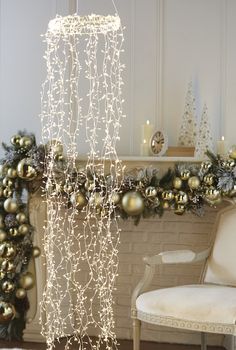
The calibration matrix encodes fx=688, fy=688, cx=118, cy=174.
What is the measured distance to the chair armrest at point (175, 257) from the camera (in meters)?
3.60

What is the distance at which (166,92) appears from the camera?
165 inches

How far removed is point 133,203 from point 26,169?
660 mm

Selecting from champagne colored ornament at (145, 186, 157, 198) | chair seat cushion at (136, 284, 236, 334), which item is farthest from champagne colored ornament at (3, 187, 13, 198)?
chair seat cushion at (136, 284, 236, 334)

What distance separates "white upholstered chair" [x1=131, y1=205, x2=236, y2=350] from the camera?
3201 mm

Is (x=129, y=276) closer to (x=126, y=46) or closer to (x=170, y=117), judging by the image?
(x=170, y=117)

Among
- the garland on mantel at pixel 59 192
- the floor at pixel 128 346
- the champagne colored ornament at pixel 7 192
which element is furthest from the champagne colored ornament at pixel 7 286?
the champagne colored ornament at pixel 7 192

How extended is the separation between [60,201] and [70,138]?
42cm

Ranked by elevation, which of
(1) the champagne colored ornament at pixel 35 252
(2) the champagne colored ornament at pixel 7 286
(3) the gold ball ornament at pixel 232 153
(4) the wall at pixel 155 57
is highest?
(4) the wall at pixel 155 57

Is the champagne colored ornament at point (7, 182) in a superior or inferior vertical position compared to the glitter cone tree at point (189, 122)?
inferior

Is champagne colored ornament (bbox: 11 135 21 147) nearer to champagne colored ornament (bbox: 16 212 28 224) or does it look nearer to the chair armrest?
champagne colored ornament (bbox: 16 212 28 224)

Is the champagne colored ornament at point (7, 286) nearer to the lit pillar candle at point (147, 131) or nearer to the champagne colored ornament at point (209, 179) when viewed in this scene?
the lit pillar candle at point (147, 131)

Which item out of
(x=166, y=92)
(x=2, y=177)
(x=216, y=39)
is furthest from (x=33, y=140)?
(x=216, y=39)

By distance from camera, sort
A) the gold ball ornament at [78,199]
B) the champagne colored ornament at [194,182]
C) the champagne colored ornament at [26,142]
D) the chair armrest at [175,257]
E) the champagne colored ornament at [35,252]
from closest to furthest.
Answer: the chair armrest at [175,257] < the champagne colored ornament at [194,182] < the gold ball ornament at [78,199] < the champagne colored ornament at [26,142] < the champagne colored ornament at [35,252]

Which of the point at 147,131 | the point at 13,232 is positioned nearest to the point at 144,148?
the point at 147,131
